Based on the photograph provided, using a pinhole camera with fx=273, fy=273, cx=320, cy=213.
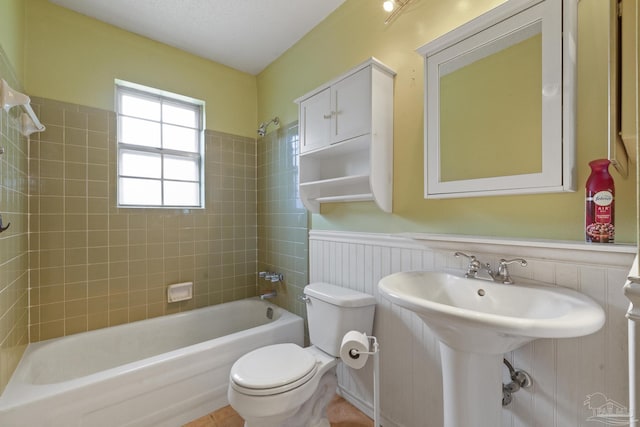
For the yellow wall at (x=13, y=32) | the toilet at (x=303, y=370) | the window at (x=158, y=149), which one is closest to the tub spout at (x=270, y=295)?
the toilet at (x=303, y=370)

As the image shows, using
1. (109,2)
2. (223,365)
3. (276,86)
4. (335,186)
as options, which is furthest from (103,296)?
(276,86)

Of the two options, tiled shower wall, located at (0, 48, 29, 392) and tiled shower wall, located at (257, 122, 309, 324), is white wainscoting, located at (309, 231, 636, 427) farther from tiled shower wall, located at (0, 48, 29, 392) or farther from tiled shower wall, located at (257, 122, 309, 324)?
tiled shower wall, located at (0, 48, 29, 392)

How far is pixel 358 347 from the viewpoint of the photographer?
115cm

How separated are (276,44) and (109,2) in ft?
3.72

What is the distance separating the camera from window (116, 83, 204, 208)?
218 cm

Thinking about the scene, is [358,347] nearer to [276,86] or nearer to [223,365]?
[223,365]

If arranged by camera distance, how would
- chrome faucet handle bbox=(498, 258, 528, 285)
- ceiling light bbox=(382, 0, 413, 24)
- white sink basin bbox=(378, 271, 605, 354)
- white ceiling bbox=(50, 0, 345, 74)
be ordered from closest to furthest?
white sink basin bbox=(378, 271, 605, 354)
chrome faucet handle bbox=(498, 258, 528, 285)
ceiling light bbox=(382, 0, 413, 24)
white ceiling bbox=(50, 0, 345, 74)

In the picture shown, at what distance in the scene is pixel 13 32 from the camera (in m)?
1.50

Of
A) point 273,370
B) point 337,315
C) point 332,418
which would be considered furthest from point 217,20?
point 332,418

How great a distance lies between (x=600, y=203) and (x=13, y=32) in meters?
2.83

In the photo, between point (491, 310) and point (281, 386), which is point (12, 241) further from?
point (491, 310)

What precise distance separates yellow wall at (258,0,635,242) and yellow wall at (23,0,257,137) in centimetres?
63

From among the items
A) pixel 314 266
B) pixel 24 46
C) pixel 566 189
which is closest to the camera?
pixel 566 189

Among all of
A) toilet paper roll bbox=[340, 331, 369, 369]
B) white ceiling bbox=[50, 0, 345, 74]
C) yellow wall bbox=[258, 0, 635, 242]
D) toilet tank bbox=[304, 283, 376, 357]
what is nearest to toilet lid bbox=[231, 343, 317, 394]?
toilet tank bbox=[304, 283, 376, 357]
